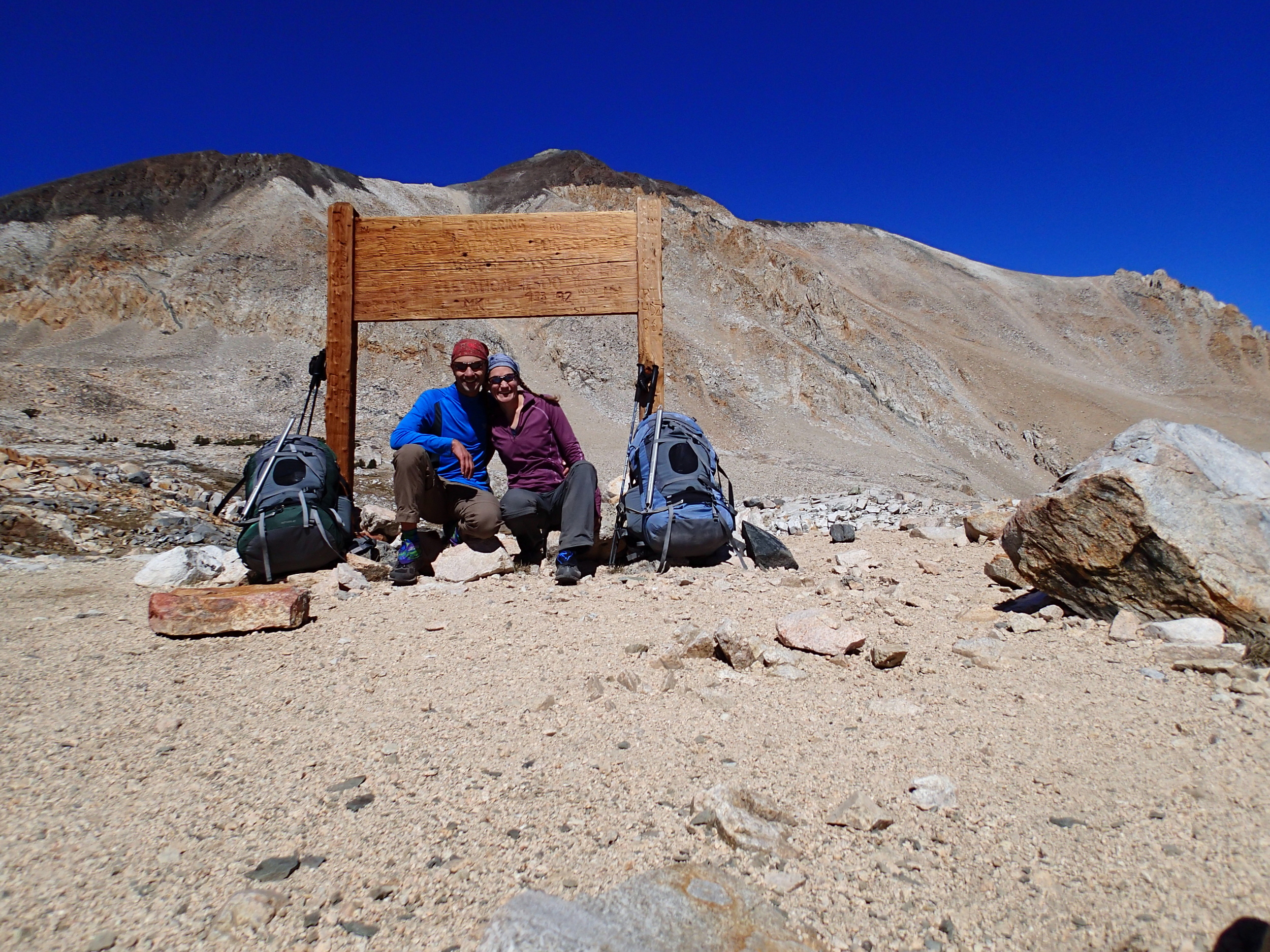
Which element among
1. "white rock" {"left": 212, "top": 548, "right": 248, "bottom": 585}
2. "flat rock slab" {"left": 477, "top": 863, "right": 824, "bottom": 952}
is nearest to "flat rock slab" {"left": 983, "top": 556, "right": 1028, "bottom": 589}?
"flat rock slab" {"left": 477, "top": 863, "right": 824, "bottom": 952}

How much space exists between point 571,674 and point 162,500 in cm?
558

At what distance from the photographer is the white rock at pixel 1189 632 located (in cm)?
278

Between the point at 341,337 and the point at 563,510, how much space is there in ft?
7.79

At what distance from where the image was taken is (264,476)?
179 inches

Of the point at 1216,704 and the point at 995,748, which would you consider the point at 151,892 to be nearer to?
the point at 995,748

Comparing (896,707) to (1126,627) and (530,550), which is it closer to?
(1126,627)

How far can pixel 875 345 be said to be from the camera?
102 ft

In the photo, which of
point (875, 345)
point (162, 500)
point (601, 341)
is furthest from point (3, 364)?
point (875, 345)

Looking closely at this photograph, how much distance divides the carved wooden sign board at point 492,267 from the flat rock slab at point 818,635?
2689 millimetres

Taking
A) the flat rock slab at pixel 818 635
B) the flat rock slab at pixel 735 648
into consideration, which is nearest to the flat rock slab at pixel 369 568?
the flat rock slab at pixel 735 648

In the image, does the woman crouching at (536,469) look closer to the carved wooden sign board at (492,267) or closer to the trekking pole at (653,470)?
the trekking pole at (653,470)

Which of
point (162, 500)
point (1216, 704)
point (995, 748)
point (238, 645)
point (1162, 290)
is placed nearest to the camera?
point (995, 748)

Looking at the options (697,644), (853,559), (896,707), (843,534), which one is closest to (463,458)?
(697,644)

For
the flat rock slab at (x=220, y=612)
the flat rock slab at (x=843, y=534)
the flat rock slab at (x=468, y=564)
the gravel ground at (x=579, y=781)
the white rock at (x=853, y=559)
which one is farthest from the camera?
the flat rock slab at (x=843, y=534)
